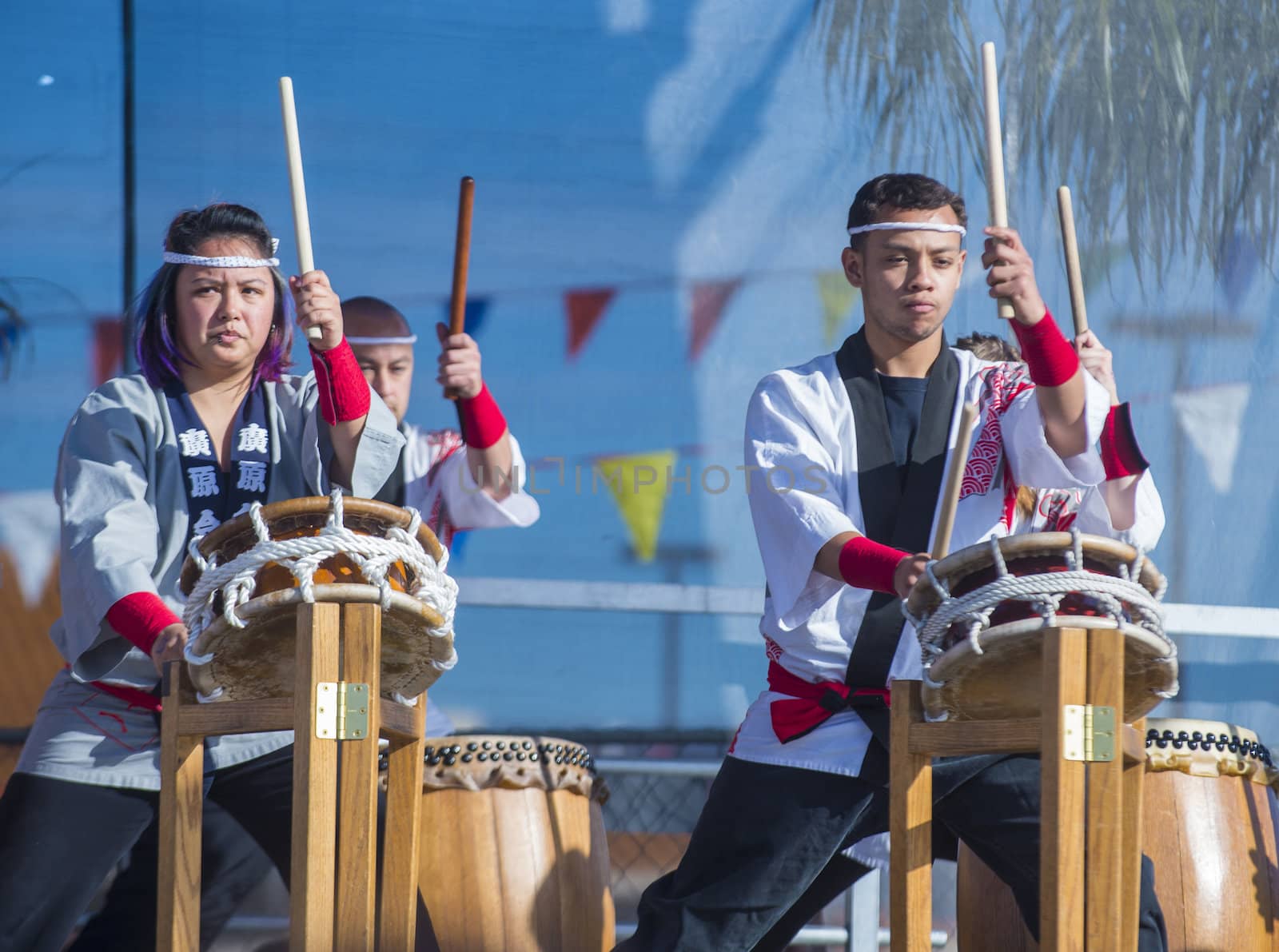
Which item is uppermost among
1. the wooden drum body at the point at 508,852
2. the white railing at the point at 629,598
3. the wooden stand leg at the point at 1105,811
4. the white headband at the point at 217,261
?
the white headband at the point at 217,261

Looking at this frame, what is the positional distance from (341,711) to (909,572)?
2.46 ft

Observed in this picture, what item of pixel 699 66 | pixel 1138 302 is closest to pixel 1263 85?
pixel 1138 302

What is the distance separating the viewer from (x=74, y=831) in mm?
2244

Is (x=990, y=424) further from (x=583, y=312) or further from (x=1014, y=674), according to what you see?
(x=583, y=312)

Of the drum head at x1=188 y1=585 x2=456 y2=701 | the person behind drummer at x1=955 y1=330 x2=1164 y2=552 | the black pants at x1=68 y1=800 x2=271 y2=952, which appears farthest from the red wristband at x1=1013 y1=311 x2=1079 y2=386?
the black pants at x1=68 y1=800 x2=271 y2=952

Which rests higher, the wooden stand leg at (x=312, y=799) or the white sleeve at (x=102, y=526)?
the white sleeve at (x=102, y=526)

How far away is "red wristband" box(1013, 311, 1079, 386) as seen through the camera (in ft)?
7.22

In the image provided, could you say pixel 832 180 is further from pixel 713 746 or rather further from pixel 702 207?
pixel 713 746

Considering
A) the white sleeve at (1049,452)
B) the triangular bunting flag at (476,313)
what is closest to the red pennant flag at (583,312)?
the triangular bunting flag at (476,313)

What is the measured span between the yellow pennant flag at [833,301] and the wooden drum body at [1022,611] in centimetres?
127

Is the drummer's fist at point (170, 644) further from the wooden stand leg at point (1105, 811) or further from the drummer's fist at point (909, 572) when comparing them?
the wooden stand leg at point (1105, 811)

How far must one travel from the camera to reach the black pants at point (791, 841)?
7.29 feet

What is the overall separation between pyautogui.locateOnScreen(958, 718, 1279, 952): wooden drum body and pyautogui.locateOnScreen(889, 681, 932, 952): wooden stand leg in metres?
0.65

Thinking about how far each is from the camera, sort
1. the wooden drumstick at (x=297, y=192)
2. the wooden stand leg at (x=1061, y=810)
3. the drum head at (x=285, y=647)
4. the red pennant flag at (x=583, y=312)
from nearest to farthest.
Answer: the wooden stand leg at (x=1061, y=810) → the drum head at (x=285, y=647) → the wooden drumstick at (x=297, y=192) → the red pennant flag at (x=583, y=312)
